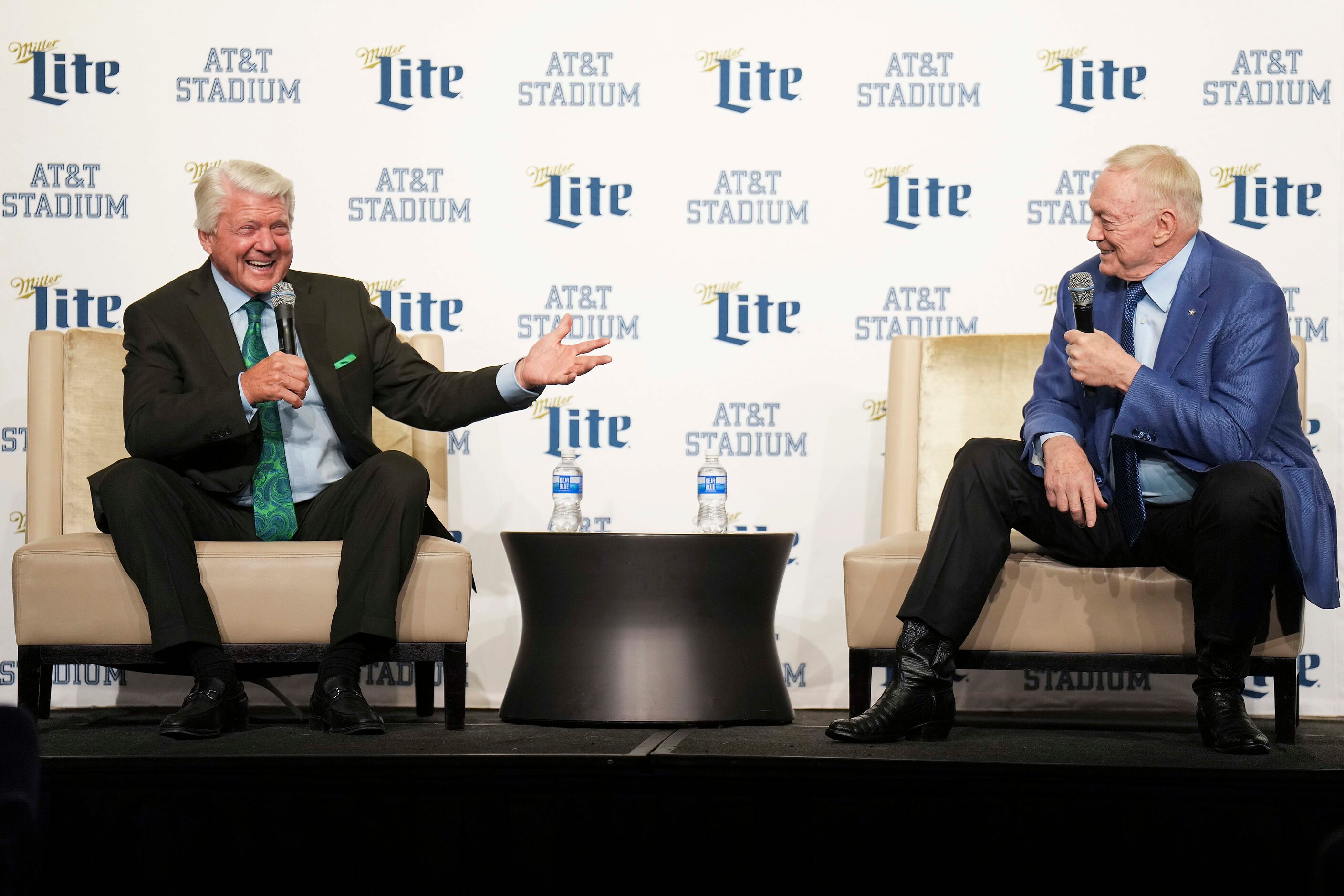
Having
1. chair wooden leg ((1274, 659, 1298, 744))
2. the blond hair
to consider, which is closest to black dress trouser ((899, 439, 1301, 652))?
chair wooden leg ((1274, 659, 1298, 744))

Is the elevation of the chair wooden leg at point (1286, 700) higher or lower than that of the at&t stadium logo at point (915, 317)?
lower

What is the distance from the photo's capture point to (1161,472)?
2.40 m

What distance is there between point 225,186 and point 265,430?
0.56 metres

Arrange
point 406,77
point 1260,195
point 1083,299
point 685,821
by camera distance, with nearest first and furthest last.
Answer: point 685,821
point 1083,299
point 1260,195
point 406,77

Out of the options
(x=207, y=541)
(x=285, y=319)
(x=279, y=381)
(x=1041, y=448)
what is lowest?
(x=207, y=541)

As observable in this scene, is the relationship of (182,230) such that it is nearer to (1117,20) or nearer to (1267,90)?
(1117,20)

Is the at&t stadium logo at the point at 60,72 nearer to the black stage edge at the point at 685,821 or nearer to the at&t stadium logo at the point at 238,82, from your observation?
the at&t stadium logo at the point at 238,82

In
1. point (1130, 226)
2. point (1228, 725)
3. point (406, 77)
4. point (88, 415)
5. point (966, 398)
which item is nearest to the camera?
point (1228, 725)

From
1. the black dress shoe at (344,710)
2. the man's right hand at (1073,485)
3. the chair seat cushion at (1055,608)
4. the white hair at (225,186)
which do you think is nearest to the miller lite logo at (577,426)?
the white hair at (225,186)

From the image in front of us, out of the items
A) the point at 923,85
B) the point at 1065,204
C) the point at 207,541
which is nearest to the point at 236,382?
the point at 207,541

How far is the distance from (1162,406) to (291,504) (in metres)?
1.75

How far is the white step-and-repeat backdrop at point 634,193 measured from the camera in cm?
351

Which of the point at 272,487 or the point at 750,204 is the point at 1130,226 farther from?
the point at 272,487

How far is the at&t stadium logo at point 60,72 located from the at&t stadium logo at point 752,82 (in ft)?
5.71
